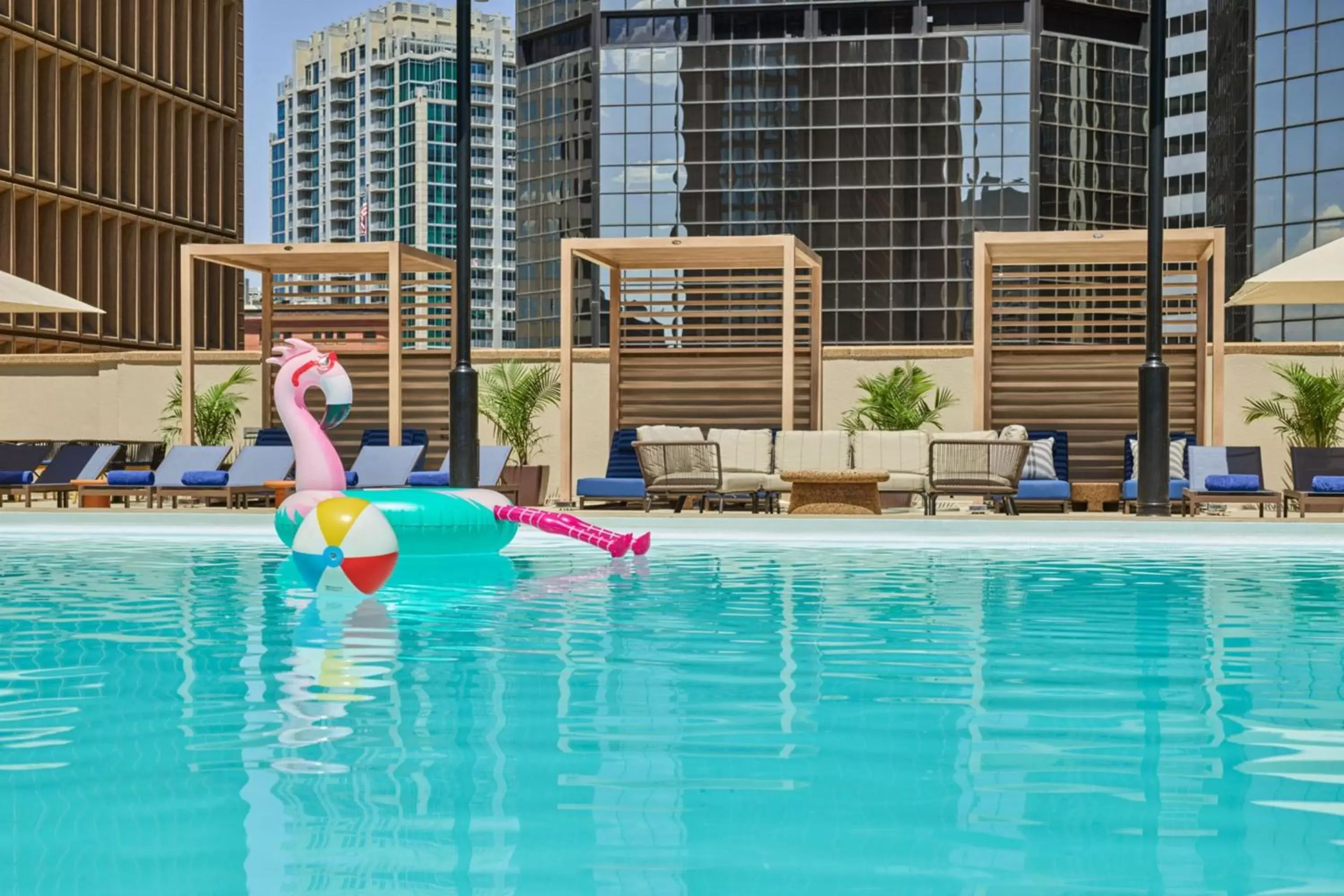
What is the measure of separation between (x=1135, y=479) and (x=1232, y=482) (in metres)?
1.47

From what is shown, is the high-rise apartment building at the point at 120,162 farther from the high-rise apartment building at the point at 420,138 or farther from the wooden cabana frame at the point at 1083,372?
the high-rise apartment building at the point at 420,138

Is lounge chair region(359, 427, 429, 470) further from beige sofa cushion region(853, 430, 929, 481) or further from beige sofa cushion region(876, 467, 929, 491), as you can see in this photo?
beige sofa cushion region(876, 467, 929, 491)

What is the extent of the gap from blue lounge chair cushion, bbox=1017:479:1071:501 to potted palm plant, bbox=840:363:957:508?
284 cm

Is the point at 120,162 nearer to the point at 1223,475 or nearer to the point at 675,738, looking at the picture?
the point at 1223,475

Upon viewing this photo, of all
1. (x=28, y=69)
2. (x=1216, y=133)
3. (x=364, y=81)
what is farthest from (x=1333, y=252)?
(x=364, y=81)

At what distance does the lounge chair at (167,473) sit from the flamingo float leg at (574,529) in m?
6.94

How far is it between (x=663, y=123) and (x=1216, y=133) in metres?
27.6

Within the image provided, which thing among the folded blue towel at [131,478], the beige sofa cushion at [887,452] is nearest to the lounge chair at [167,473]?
the folded blue towel at [131,478]

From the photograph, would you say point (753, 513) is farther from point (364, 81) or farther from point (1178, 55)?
point (364, 81)

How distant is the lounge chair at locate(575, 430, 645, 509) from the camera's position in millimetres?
15469

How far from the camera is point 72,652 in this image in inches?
246

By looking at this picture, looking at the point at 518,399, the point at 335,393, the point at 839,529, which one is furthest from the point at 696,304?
the point at 335,393

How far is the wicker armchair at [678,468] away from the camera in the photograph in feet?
48.4

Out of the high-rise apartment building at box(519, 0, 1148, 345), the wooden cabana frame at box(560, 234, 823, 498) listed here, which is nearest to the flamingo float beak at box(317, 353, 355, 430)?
the wooden cabana frame at box(560, 234, 823, 498)
